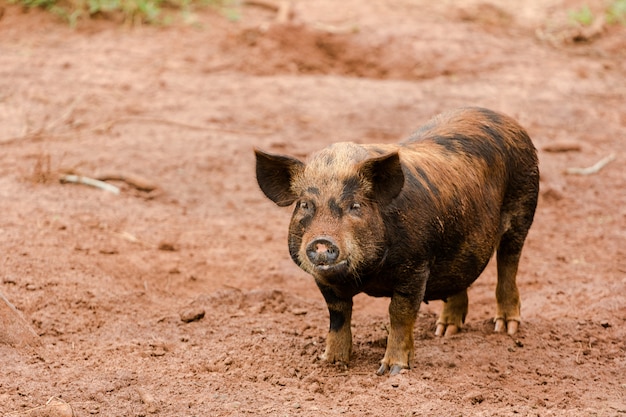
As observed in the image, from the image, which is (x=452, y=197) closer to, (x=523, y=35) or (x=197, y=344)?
(x=197, y=344)

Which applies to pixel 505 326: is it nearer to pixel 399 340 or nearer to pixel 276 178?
pixel 399 340

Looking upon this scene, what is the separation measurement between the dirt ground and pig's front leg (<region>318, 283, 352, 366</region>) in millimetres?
87

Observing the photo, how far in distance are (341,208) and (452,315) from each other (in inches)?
71.1

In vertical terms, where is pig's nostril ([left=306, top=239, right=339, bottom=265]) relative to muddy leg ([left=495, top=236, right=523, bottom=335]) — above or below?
above

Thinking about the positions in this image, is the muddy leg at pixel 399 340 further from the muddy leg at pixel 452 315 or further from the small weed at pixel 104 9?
the small weed at pixel 104 9

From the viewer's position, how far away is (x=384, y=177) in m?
5.08

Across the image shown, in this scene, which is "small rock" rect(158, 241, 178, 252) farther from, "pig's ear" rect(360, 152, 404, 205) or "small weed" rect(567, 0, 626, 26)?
"small weed" rect(567, 0, 626, 26)

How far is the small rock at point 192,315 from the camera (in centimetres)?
644

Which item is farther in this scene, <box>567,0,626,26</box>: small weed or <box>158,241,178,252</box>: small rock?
<box>567,0,626,26</box>: small weed

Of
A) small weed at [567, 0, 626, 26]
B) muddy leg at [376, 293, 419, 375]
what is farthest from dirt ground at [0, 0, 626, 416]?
small weed at [567, 0, 626, 26]

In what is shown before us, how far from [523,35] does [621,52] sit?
1367 millimetres

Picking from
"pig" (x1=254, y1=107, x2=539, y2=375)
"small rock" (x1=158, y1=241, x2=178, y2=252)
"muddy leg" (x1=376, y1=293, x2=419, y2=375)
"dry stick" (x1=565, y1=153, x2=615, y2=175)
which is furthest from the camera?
"dry stick" (x1=565, y1=153, x2=615, y2=175)

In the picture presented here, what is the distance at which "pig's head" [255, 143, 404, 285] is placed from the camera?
4.89 metres

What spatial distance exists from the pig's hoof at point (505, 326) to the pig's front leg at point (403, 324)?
110 cm
